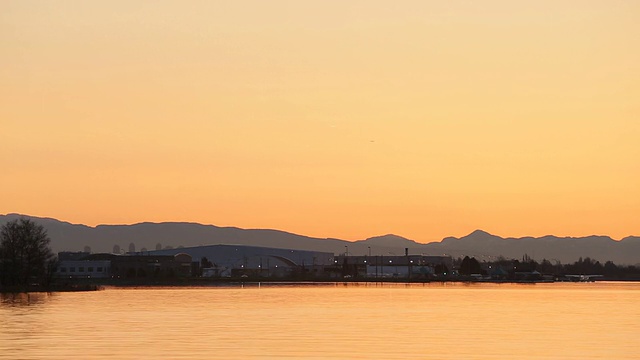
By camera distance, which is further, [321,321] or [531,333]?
[321,321]

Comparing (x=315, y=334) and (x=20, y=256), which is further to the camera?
(x=20, y=256)

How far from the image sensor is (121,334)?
65875 mm

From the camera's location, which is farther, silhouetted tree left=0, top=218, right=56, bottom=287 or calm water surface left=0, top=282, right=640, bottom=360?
silhouetted tree left=0, top=218, right=56, bottom=287

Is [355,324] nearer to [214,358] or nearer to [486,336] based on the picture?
[486,336]

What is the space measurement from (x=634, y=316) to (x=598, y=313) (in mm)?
5681

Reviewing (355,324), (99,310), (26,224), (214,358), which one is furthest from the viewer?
(26,224)

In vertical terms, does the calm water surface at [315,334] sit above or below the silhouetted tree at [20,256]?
below

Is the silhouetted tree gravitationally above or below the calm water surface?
above

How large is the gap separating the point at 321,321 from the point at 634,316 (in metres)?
30.3

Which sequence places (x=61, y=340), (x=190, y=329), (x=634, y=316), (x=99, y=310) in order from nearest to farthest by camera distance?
(x=61, y=340)
(x=190, y=329)
(x=634, y=316)
(x=99, y=310)

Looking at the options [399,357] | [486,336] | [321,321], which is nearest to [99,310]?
[321,321]

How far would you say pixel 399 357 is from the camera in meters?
52.2

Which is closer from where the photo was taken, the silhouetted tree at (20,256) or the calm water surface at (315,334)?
the calm water surface at (315,334)

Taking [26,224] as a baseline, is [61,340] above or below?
below
